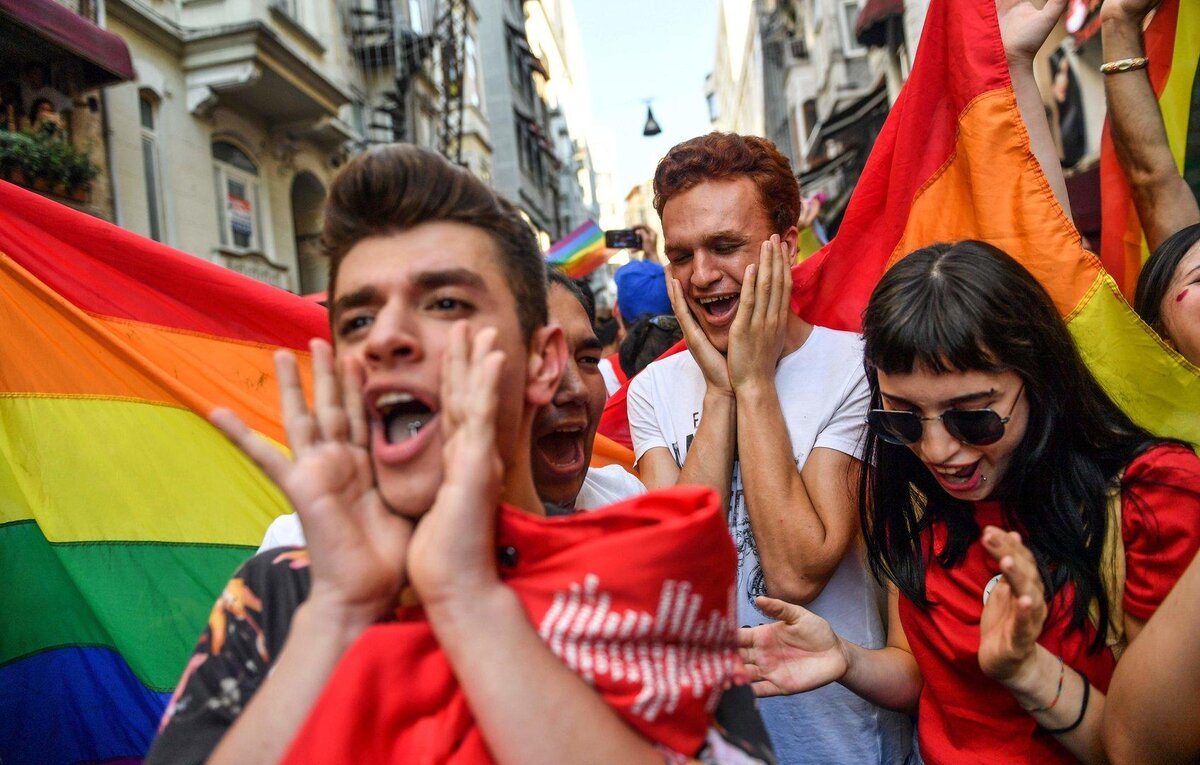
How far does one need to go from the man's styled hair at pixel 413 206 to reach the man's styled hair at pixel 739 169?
1182mm

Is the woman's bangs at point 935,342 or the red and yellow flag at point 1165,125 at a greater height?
the red and yellow flag at point 1165,125

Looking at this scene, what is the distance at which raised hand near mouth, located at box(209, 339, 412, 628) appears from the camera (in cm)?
118

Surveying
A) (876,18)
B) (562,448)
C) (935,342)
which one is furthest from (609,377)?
(876,18)

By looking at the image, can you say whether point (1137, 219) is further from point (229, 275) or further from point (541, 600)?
point (229, 275)

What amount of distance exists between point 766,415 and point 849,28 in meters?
22.5

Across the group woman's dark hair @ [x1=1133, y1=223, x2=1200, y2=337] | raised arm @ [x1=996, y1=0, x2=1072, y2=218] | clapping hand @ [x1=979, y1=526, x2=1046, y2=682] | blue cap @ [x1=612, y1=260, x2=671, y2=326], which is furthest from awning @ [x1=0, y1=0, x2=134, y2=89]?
clapping hand @ [x1=979, y1=526, x2=1046, y2=682]

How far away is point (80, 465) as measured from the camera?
2.48 m

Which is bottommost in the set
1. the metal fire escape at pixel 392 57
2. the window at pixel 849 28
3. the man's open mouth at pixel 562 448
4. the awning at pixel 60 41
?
the man's open mouth at pixel 562 448

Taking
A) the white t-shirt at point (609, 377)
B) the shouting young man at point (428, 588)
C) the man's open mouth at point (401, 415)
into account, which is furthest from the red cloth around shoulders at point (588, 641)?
the white t-shirt at point (609, 377)

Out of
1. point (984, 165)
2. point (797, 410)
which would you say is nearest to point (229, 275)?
point (797, 410)

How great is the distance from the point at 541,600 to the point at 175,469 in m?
1.85

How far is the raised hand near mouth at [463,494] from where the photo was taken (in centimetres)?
114

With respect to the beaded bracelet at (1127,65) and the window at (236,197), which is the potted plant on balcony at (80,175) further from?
the beaded bracelet at (1127,65)

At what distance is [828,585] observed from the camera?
2.31m
